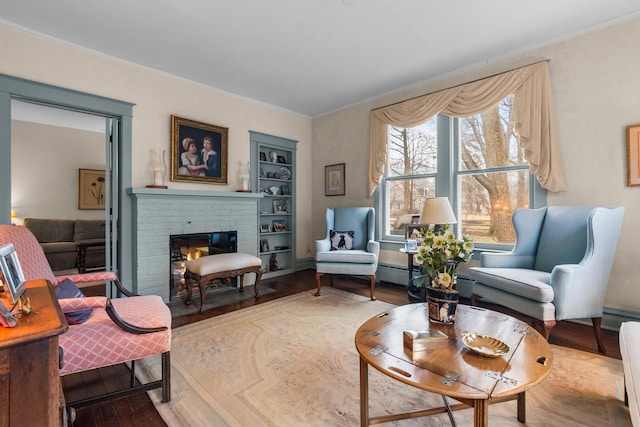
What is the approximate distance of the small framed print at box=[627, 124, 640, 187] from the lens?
2453mm

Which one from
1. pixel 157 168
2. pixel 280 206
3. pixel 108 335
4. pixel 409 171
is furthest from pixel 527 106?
pixel 157 168

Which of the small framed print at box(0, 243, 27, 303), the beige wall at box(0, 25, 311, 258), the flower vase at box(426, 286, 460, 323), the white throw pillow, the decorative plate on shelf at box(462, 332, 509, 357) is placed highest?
the beige wall at box(0, 25, 311, 258)

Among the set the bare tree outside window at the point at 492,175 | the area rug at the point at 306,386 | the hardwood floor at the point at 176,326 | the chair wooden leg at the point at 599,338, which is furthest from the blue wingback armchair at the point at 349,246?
the chair wooden leg at the point at 599,338

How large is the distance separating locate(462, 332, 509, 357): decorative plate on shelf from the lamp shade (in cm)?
179

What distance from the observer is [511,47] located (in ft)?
9.83

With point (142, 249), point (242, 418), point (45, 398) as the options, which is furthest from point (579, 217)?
point (142, 249)

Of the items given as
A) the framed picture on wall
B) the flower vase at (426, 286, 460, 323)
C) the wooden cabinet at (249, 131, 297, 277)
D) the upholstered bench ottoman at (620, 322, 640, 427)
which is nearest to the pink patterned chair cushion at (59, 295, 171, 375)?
the flower vase at (426, 286, 460, 323)

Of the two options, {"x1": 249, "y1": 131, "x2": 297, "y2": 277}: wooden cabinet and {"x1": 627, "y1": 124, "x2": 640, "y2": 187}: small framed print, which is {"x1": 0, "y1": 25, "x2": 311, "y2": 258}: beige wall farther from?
{"x1": 627, "y1": 124, "x2": 640, "y2": 187}: small framed print

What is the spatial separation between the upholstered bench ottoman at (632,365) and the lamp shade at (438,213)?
64.1 inches

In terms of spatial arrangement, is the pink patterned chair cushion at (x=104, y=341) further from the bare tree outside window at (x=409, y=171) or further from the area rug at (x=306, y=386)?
the bare tree outside window at (x=409, y=171)

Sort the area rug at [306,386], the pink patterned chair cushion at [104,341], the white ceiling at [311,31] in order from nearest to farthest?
the pink patterned chair cushion at [104,341], the area rug at [306,386], the white ceiling at [311,31]

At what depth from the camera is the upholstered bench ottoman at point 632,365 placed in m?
1.07

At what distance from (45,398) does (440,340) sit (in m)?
1.50

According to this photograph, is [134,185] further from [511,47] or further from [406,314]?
[511,47]
